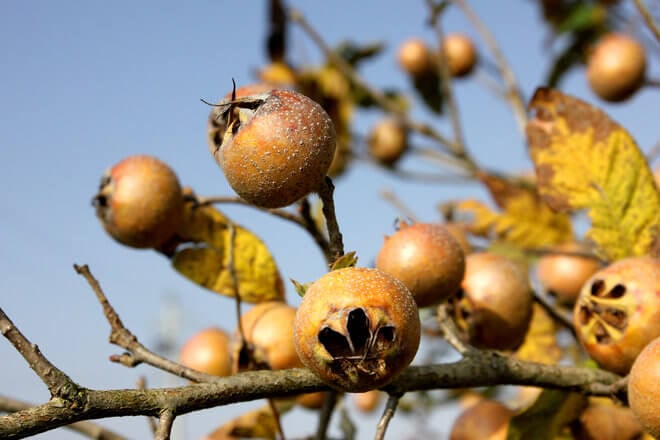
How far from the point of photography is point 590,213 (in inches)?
70.9

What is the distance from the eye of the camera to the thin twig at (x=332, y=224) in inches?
45.2

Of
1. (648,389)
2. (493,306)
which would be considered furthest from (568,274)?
(648,389)

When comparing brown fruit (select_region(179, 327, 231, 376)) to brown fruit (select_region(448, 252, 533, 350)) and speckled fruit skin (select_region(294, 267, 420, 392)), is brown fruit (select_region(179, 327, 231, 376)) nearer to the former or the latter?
brown fruit (select_region(448, 252, 533, 350))

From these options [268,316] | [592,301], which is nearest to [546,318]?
[592,301]

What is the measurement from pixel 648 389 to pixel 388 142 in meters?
3.87

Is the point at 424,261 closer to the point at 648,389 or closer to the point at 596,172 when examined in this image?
the point at 648,389

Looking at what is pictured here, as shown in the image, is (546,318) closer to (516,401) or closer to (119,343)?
(516,401)

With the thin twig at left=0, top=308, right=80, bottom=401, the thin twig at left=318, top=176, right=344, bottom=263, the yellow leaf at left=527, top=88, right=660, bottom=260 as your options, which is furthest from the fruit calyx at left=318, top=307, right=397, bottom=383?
the yellow leaf at left=527, top=88, right=660, bottom=260

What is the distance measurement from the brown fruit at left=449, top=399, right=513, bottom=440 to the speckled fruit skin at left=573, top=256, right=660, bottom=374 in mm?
481

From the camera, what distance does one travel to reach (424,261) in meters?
1.36

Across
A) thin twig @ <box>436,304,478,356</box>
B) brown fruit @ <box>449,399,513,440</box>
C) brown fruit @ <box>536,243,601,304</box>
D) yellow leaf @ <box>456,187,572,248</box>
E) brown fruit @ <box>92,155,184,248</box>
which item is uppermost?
brown fruit @ <box>92,155,184,248</box>

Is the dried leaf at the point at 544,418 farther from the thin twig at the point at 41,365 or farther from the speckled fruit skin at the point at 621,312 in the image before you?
the thin twig at the point at 41,365

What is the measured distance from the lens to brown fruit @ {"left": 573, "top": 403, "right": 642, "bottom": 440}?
5.89ft

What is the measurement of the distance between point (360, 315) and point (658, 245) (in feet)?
3.17
